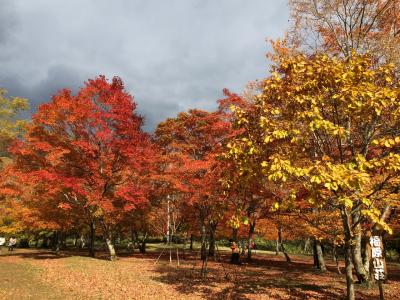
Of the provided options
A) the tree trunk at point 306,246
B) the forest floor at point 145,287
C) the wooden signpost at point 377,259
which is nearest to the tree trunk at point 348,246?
the wooden signpost at point 377,259

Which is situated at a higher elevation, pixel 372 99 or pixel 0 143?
pixel 0 143

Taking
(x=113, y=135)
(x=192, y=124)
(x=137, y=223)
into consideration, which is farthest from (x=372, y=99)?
(x=137, y=223)

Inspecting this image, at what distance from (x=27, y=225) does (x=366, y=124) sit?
3530 cm

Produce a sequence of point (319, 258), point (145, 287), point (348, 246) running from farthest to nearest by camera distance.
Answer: point (319, 258)
point (145, 287)
point (348, 246)

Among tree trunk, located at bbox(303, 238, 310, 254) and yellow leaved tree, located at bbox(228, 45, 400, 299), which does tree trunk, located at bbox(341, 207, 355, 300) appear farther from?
tree trunk, located at bbox(303, 238, 310, 254)

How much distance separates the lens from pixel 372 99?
353 inches

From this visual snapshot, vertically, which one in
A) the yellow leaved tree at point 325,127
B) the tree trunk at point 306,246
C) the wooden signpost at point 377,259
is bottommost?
the tree trunk at point 306,246

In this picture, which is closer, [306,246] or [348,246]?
[348,246]

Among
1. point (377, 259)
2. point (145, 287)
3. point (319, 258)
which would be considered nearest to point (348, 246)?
point (377, 259)

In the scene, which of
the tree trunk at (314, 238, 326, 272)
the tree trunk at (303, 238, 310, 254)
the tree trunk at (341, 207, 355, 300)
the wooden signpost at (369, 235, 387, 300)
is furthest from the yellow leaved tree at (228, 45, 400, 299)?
the tree trunk at (303, 238, 310, 254)

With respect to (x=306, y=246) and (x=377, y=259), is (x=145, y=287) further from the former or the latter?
(x=306, y=246)

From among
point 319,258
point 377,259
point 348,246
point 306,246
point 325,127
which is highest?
point 325,127

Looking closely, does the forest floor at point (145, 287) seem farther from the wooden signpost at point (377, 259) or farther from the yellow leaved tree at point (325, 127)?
the yellow leaved tree at point (325, 127)

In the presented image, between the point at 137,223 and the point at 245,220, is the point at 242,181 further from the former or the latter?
the point at 137,223
